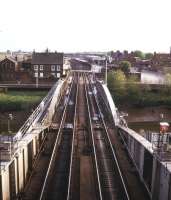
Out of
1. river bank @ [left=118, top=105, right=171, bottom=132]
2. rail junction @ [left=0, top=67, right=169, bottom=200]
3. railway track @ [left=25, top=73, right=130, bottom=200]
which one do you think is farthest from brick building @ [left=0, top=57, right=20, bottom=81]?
rail junction @ [left=0, top=67, right=169, bottom=200]

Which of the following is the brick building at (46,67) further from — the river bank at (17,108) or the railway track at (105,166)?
the railway track at (105,166)

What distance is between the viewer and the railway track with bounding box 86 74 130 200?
1450cm

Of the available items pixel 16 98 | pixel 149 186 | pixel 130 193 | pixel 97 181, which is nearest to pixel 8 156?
pixel 97 181

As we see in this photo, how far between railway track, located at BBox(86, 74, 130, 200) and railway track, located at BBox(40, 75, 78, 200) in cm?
160

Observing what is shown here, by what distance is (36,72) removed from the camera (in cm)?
5881

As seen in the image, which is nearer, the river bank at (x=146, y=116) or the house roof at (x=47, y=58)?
the river bank at (x=146, y=116)

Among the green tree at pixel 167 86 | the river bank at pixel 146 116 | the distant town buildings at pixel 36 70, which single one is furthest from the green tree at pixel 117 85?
the distant town buildings at pixel 36 70

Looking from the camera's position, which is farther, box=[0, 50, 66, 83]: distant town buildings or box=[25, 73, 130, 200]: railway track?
box=[0, 50, 66, 83]: distant town buildings

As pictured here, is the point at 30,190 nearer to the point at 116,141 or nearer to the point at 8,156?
the point at 8,156

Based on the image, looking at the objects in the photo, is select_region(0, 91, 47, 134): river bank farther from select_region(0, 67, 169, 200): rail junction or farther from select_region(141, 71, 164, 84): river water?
select_region(141, 71, 164, 84): river water

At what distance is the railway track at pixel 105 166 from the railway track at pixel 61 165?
1601 mm

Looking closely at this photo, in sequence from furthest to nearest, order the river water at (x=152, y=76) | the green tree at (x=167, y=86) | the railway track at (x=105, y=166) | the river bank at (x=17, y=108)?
the river water at (x=152, y=76) < the green tree at (x=167, y=86) < the river bank at (x=17, y=108) < the railway track at (x=105, y=166)

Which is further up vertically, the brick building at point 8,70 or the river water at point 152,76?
the brick building at point 8,70

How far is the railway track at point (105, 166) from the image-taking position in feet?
47.6
